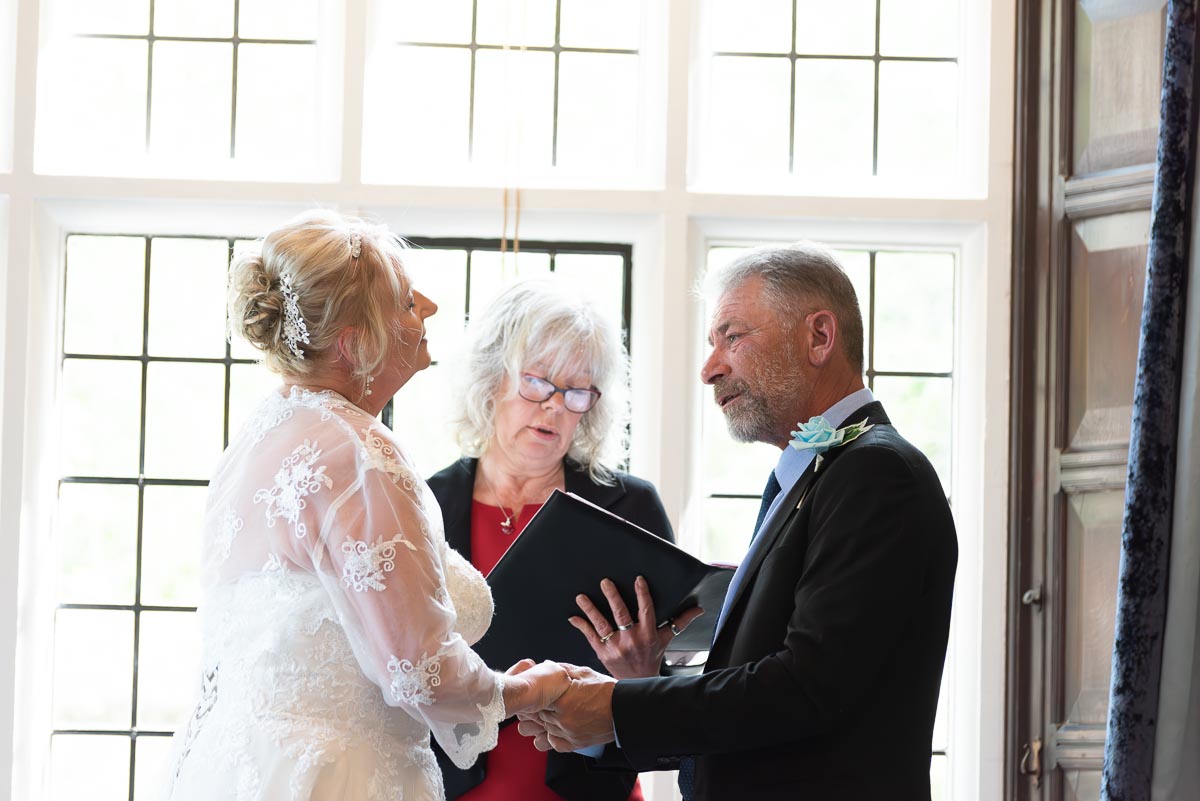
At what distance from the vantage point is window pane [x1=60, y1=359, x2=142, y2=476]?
151 inches

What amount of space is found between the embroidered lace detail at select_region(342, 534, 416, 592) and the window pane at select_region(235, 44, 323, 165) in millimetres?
2299

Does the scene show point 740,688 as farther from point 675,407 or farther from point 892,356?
point 892,356

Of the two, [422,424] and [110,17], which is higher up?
[110,17]

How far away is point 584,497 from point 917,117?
1797 mm

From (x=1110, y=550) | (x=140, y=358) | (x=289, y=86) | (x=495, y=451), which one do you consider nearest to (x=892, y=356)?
(x=1110, y=550)

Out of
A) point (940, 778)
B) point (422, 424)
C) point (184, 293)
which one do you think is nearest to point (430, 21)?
point (184, 293)

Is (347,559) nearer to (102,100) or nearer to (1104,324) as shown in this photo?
(1104,324)

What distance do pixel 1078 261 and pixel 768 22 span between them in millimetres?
1208

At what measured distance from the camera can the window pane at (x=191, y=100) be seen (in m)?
3.89

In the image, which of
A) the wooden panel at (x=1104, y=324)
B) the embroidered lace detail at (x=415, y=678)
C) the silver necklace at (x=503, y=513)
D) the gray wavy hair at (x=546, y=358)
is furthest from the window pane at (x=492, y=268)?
the embroidered lace detail at (x=415, y=678)

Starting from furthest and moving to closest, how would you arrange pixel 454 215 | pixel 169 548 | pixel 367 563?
pixel 169 548
pixel 454 215
pixel 367 563

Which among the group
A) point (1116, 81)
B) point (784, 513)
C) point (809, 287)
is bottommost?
point (784, 513)

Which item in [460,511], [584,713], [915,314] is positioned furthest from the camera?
[915,314]

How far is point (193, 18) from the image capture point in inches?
153
